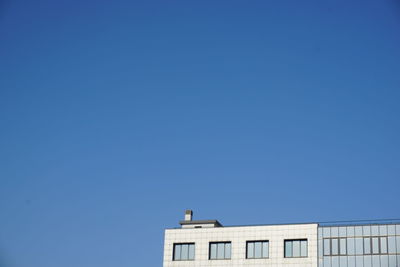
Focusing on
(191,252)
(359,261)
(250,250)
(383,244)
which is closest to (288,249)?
(250,250)

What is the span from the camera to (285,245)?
90000mm

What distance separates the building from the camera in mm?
85625

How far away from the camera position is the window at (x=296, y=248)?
8906cm

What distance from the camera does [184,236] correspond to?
→ 94500 mm

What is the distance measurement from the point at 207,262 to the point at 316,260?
13.0m

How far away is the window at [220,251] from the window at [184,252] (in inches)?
99.1

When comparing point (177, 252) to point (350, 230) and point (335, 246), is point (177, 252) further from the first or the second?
point (350, 230)

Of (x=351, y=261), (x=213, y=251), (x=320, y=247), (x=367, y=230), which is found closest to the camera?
(x=351, y=261)

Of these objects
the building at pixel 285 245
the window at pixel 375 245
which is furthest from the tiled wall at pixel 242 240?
the window at pixel 375 245

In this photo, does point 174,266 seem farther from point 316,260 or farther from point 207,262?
point 316,260

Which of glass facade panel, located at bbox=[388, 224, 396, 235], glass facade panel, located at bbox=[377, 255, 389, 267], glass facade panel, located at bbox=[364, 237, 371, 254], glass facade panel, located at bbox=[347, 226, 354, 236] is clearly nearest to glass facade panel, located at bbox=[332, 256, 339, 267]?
glass facade panel, located at bbox=[347, 226, 354, 236]

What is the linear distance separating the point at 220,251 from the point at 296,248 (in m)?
9.16

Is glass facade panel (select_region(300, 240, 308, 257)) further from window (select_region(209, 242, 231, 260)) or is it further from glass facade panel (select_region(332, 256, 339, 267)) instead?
window (select_region(209, 242, 231, 260))

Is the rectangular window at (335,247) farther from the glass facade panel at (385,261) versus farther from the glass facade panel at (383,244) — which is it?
the glass facade panel at (385,261)
